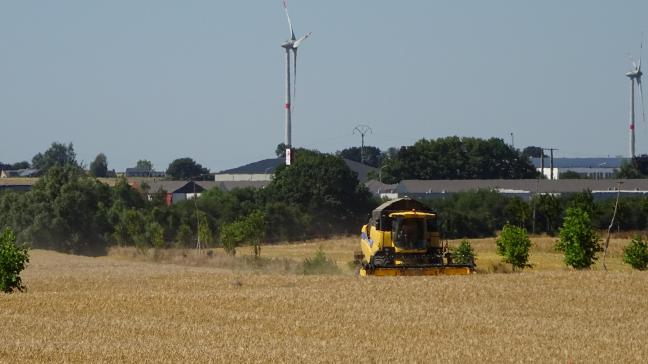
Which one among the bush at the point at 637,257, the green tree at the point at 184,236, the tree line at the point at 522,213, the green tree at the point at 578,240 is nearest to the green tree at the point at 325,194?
the tree line at the point at 522,213

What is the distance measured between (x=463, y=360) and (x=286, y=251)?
219ft

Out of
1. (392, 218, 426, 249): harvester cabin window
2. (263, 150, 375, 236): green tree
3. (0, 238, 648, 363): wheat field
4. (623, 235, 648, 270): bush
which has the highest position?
(263, 150, 375, 236): green tree

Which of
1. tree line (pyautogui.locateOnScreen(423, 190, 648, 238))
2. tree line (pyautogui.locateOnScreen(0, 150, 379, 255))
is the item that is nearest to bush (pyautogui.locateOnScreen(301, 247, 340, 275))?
tree line (pyautogui.locateOnScreen(0, 150, 379, 255))

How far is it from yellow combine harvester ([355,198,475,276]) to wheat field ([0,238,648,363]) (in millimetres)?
1650

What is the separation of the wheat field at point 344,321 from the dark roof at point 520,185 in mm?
101013

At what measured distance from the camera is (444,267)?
46.2 meters

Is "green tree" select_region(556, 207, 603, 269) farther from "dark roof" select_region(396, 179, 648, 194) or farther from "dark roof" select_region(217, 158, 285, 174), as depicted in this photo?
"dark roof" select_region(217, 158, 285, 174)

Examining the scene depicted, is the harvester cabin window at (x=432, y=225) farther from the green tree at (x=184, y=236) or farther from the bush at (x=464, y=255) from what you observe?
the green tree at (x=184, y=236)

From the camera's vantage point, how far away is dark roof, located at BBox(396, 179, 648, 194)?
146 m

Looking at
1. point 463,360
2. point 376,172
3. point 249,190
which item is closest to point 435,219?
point 463,360

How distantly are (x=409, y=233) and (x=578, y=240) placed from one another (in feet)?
34.7

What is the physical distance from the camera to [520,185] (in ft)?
494

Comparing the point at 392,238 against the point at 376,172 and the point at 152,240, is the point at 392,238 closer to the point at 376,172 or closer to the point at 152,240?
the point at 152,240

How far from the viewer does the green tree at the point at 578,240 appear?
5434 centimetres
